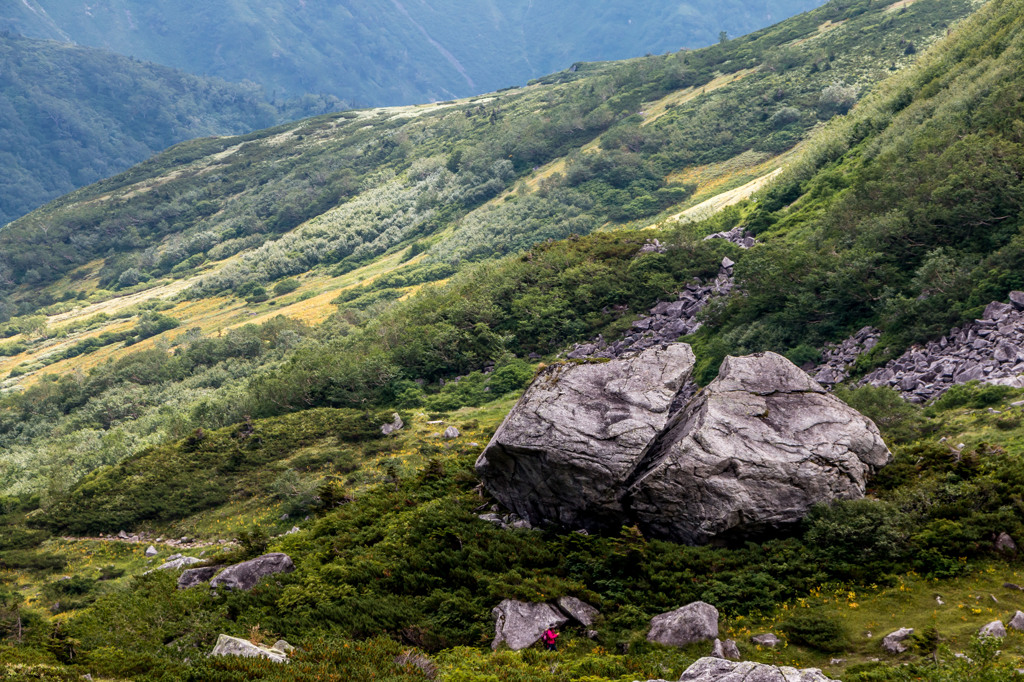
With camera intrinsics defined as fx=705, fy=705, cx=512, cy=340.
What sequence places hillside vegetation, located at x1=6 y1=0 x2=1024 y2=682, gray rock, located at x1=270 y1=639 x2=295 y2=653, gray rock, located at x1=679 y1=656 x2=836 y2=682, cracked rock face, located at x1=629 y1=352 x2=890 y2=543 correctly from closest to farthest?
gray rock, located at x1=679 y1=656 x2=836 y2=682
hillside vegetation, located at x1=6 y1=0 x2=1024 y2=682
gray rock, located at x1=270 y1=639 x2=295 y2=653
cracked rock face, located at x1=629 y1=352 x2=890 y2=543

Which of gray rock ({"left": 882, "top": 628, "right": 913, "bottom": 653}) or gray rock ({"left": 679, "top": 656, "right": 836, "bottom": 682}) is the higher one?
gray rock ({"left": 679, "top": 656, "right": 836, "bottom": 682})

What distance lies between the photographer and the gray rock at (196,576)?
15219 millimetres

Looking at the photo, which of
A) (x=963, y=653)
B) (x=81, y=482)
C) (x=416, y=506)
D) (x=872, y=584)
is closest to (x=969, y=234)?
(x=872, y=584)

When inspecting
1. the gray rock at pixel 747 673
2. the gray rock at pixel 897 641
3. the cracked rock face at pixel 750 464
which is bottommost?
the gray rock at pixel 897 641

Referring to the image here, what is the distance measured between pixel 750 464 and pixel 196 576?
11.8 metres

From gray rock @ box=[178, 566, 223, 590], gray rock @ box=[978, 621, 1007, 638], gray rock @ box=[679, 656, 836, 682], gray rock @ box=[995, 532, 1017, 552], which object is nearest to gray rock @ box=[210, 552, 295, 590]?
gray rock @ box=[178, 566, 223, 590]

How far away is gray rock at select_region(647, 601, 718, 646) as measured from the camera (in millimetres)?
10508

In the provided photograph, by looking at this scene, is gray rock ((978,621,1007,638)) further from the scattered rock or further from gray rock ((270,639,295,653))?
the scattered rock

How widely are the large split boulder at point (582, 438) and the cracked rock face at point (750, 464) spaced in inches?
20.5

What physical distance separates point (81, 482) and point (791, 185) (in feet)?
115

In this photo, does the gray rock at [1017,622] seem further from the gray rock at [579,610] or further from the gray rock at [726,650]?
the gray rock at [579,610]

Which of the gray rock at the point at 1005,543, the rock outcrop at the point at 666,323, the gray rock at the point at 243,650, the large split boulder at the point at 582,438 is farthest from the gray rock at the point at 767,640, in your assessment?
the rock outcrop at the point at 666,323

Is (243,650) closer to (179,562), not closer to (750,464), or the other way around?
(750,464)

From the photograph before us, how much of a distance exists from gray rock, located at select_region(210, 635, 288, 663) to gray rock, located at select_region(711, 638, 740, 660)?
20.2 feet
